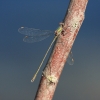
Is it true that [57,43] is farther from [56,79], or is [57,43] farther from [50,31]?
[50,31]

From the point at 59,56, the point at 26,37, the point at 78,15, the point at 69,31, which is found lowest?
the point at 59,56

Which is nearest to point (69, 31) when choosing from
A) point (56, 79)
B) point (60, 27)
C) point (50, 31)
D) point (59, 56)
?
point (60, 27)

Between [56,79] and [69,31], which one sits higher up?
[69,31]

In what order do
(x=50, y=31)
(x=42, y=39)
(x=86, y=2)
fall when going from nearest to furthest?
(x=86, y=2) < (x=50, y=31) < (x=42, y=39)

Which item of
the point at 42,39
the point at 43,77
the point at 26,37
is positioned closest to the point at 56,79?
the point at 43,77

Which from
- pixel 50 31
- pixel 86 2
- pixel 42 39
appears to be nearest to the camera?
pixel 86 2

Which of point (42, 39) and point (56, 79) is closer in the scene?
point (56, 79)

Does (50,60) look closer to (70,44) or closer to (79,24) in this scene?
(70,44)
